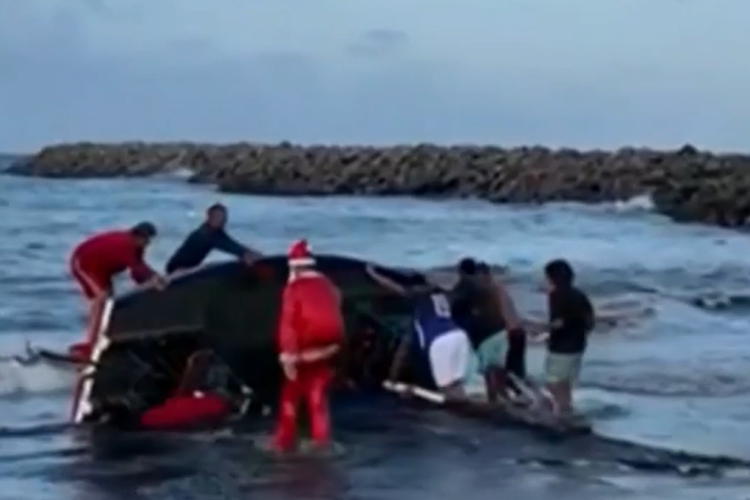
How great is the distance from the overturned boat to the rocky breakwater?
39.0 m

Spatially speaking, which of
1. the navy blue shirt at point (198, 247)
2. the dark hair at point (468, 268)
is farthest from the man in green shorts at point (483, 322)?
the navy blue shirt at point (198, 247)

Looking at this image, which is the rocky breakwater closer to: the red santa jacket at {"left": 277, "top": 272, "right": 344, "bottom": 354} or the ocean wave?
the ocean wave

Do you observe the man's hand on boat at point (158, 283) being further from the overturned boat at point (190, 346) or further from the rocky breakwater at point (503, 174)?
the rocky breakwater at point (503, 174)

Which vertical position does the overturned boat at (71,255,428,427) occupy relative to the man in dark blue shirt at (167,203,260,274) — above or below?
below

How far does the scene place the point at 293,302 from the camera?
1415cm

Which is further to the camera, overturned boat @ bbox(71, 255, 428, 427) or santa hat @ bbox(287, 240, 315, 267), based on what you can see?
overturned boat @ bbox(71, 255, 428, 427)

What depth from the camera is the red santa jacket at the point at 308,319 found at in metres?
14.1

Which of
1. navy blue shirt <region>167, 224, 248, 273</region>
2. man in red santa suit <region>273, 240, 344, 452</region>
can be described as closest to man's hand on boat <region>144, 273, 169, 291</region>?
navy blue shirt <region>167, 224, 248, 273</region>

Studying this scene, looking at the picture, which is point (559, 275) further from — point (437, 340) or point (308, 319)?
point (308, 319)

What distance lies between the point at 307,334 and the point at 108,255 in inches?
164

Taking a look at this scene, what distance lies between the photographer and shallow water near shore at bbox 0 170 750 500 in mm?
14039

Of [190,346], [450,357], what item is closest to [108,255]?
[190,346]

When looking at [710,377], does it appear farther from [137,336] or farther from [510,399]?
[137,336]

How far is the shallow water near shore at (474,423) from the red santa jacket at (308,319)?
0.91 m
